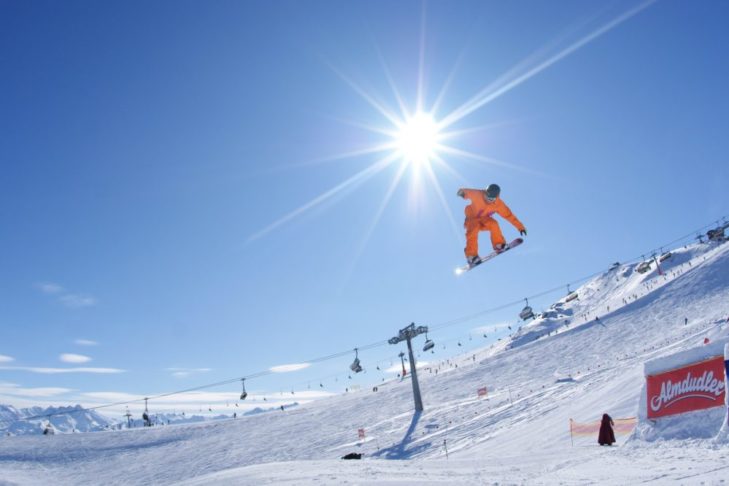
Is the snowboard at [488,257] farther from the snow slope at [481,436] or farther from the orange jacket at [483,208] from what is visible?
the snow slope at [481,436]

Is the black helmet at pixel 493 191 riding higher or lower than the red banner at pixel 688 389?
higher

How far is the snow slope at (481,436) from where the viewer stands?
10250 mm

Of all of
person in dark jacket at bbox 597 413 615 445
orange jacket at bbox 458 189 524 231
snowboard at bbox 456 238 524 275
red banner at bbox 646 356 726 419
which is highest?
orange jacket at bbox 458 189 524 231

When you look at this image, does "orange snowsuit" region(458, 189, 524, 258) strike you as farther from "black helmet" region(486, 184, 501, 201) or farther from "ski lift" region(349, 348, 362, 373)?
"ski lift" region(349, 348, 362, 373)

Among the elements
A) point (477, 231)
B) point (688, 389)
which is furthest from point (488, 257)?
point (688, 389)

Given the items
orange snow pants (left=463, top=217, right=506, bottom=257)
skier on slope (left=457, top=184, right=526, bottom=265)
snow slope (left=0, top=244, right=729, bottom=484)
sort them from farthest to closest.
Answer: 1. orange snow pants (left=463, top=217, right=506, bottom=257)
2. skier on slope (left=457, top=184, right=526, bottom=265)
3. snow slope (left=0, top=244, right=729, bottom=484)

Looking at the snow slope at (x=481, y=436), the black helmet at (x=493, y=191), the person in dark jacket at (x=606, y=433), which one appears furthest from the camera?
the person in dark jacket at (x=606, y=433)

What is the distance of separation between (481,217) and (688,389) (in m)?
6.57

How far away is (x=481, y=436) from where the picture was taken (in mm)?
26516

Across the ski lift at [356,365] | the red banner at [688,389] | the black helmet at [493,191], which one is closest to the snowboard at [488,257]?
the black helmet at [493,191]

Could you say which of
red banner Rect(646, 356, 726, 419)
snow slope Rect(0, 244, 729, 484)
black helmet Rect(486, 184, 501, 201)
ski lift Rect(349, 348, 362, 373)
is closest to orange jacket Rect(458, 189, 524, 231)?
black helmet Rect(486, 184, 501, 201)

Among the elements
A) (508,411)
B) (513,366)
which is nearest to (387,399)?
(513,366)

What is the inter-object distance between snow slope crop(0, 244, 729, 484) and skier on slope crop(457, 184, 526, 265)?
5665 mm

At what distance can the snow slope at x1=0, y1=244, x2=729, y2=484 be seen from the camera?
1025 centimetres
